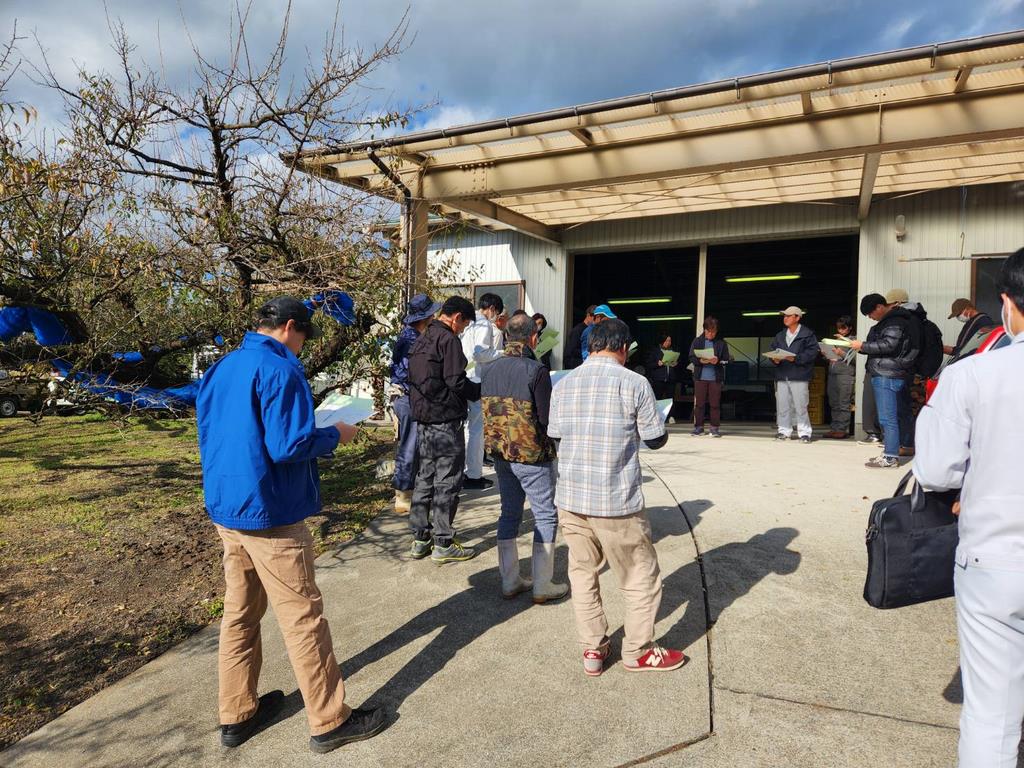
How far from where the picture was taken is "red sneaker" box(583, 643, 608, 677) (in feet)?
9.87

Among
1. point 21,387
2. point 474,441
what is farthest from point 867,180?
point 21,387

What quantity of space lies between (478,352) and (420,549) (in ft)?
7.35

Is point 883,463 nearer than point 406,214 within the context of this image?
Yes

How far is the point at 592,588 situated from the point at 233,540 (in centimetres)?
166

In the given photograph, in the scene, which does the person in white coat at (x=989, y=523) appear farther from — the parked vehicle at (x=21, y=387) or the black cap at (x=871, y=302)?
the black cap at (x=871, y=302)

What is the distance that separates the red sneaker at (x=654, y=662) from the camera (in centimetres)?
302

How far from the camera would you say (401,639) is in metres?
3.44

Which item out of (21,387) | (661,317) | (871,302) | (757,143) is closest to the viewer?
(21,387)

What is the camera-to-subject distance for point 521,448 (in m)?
3.68

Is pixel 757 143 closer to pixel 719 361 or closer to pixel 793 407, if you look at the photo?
pixel 719 361

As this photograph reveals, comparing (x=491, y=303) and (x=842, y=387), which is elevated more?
(x=491, y=303)

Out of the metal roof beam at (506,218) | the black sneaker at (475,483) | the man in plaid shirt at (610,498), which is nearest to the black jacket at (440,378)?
the man in plaid shirt at (610,498)

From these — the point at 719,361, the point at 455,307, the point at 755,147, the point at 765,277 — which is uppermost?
the point at 755,147

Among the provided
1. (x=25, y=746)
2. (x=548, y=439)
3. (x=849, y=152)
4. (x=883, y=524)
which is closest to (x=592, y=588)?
(x=548, y=439)
